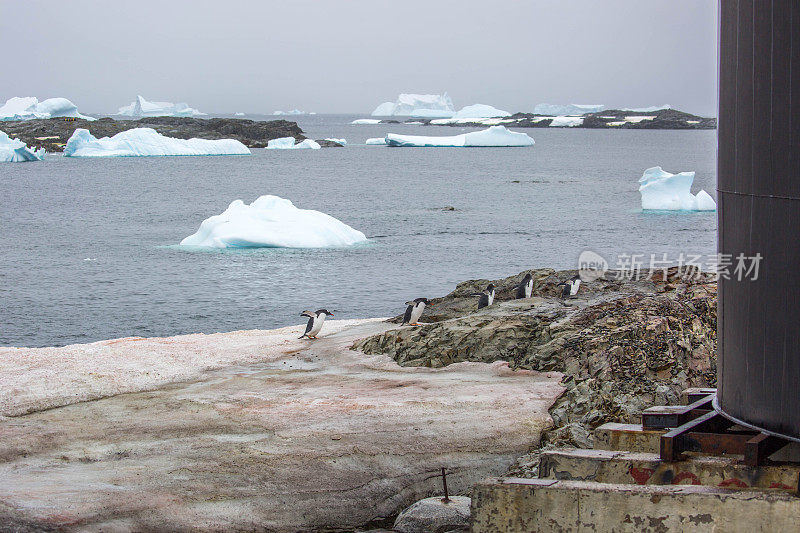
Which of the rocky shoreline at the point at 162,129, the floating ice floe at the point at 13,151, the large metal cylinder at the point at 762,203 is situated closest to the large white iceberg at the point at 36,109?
the rocky shoreline at the point at 162,129

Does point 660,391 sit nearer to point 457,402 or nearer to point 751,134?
point 457,402

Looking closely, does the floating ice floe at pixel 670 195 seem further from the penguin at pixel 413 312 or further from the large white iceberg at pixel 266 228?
the penguin at pixel 413 312

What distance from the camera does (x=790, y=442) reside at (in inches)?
191

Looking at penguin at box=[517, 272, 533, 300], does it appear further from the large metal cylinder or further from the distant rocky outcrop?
the distant rocky outcrop

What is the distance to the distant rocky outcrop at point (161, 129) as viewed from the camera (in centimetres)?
10238

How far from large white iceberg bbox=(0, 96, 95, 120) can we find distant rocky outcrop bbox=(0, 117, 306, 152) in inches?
236

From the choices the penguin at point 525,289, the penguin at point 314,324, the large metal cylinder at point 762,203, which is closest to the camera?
the large metal cylinder at point 762,203

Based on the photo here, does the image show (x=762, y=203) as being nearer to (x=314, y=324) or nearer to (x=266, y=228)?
(x=314, y=324)

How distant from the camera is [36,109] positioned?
4970 inches

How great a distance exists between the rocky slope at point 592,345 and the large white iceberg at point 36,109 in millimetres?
118712

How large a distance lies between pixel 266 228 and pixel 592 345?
69.5 feet

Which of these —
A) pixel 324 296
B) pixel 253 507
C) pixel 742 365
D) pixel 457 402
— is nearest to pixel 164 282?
pixel 324 296

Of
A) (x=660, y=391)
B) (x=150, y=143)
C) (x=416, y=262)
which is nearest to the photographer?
(x=660, y=391)

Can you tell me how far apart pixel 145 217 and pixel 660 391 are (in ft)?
124
